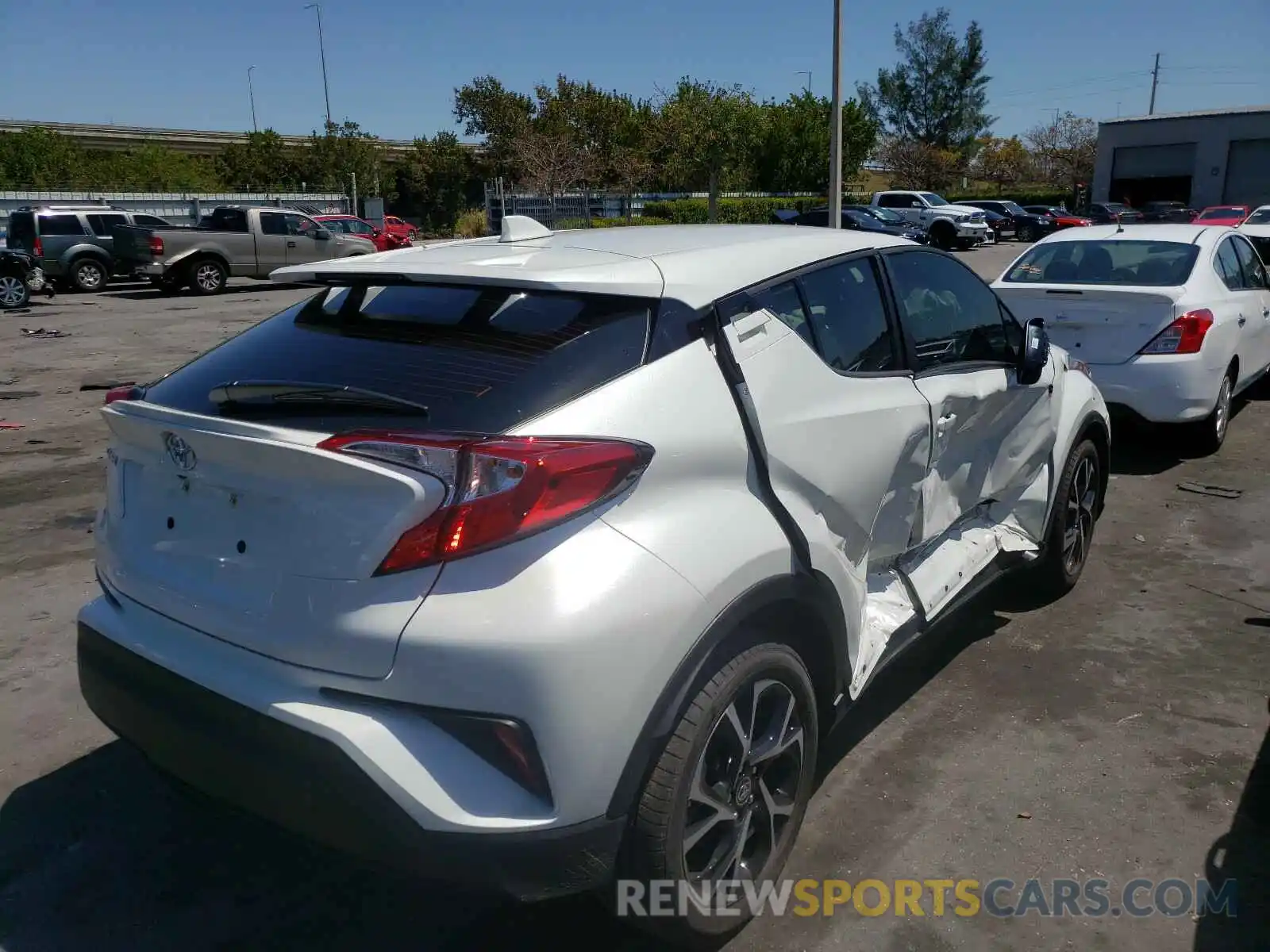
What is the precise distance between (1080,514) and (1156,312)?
269 cm

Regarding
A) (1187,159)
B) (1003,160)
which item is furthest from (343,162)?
(1003,160)

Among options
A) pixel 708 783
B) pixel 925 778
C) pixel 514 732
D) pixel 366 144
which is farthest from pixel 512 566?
pixel 366 144

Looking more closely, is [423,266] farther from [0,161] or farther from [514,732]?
[0,161]

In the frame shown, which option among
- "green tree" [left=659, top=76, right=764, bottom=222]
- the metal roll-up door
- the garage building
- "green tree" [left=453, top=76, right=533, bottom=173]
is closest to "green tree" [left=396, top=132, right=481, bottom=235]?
"green tree" [left=453, top=76, right=533, bottom=173]

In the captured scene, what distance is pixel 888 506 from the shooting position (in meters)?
3.25

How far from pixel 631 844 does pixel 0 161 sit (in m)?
56.1

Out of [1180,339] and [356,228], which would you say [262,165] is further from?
[1180,339]

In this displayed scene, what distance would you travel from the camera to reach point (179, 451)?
2498 mm

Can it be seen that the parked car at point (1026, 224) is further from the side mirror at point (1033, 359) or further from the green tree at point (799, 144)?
the side mirror at point (1033, 359)

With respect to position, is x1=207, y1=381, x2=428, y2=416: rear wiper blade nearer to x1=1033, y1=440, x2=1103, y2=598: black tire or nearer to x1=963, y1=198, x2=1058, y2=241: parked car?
x1=1033, y1=440, x2=1103, y2=598: black tire

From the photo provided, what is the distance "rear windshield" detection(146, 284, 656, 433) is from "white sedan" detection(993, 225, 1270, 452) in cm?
551

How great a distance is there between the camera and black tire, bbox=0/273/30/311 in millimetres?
19484

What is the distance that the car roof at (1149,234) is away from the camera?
7785 mm

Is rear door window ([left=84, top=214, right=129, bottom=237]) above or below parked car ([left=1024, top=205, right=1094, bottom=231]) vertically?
above
